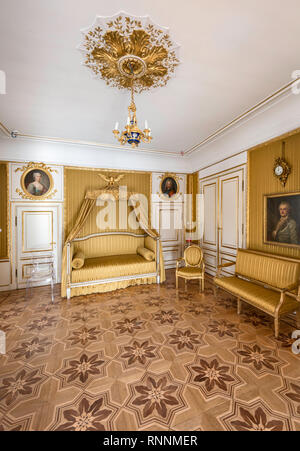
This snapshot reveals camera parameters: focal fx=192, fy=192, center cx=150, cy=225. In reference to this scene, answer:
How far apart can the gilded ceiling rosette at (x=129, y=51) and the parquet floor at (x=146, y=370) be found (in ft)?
11.6

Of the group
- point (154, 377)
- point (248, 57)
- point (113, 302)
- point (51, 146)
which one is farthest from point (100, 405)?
point (51, 146)

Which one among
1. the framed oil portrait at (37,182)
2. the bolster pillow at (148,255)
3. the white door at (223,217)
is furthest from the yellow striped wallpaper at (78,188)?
the white door at (223,217)

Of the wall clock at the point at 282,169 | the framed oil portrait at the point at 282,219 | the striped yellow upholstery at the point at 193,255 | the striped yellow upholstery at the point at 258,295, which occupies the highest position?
the wall clock at the point at 282,169

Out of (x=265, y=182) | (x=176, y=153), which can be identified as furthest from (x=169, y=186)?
(x=265, y=182)

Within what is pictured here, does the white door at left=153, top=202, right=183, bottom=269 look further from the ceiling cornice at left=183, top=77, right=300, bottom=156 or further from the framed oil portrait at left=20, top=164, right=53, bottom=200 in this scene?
the framed oil portrait at left=20, top=164, right=53, bottom=200

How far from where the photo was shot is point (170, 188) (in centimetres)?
588

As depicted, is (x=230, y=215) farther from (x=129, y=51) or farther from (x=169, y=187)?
(x=129, y=51)

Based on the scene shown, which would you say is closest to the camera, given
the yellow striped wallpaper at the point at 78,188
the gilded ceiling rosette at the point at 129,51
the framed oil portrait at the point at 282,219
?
the gilded ceiling rosette at the point at 129,51

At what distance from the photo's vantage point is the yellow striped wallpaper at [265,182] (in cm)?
314

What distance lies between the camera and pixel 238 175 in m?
4.26

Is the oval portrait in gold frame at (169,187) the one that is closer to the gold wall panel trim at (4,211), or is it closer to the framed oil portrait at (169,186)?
the framed oil portrait at (169,186)

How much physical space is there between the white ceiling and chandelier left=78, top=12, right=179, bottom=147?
8 cm

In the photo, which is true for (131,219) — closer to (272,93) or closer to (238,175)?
(238,175)

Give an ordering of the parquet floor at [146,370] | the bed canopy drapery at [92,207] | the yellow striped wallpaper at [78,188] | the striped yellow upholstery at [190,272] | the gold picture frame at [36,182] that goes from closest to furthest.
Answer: the parquet floor at [146,370]
the striped yellow upholstery at [190,272]
the bed canopy drapery at [92,207]
the gold picture frame at [36,182]
the yellow striped wallpaper at [78,188]
